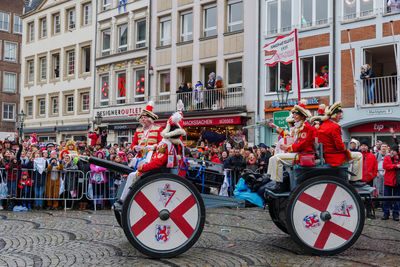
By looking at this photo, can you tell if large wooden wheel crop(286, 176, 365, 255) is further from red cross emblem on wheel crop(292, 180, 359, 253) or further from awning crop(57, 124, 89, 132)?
awning crop(57, 124, 89, 132)

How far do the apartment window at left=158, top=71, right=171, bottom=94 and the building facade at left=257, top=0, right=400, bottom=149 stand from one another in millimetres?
7023

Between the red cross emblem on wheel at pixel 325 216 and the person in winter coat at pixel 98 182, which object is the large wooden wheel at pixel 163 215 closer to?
the red cross emblem on wheel at pixel 325 216

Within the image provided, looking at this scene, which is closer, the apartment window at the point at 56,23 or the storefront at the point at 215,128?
the storefront at the point at 215,128

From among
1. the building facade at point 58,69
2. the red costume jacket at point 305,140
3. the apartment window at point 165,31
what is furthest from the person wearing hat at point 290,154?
the building facade at point 58,69

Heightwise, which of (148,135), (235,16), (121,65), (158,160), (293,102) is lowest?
(158,160)

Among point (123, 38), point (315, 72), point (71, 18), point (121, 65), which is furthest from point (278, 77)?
point (71, 18)

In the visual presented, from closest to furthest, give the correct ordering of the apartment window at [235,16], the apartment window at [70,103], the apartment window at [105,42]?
the apartment window at [235,16], the apartment window at [105,42], the apartment window at [70,103]

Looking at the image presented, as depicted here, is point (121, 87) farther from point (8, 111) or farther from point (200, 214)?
point (200, 214)

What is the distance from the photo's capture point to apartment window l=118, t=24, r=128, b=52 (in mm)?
31917

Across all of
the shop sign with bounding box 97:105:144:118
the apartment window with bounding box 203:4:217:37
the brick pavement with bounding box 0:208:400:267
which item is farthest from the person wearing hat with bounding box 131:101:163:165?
the shop sign with bounding box 97:105:144:118

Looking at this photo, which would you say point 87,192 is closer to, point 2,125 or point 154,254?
point 154,254

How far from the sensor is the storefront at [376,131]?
19.7m

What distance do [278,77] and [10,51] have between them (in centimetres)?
3752

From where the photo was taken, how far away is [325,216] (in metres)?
6.64
